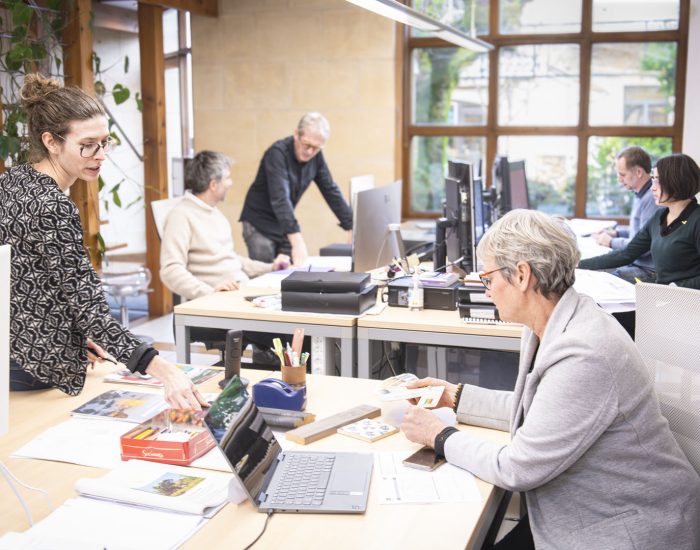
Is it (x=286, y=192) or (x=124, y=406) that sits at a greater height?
(x=286, y=192)

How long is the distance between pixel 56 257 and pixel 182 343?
1.38 meters

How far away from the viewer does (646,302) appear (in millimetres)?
1932

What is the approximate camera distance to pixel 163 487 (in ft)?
5.40

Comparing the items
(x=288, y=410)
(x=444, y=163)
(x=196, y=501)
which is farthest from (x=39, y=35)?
(x=196, y=501)

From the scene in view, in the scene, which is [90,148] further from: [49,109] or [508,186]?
[508,186]

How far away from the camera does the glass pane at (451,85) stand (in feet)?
21.2

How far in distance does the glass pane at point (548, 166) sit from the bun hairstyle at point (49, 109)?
476 centimetres

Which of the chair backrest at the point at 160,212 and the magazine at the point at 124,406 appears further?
the chair backrest at the point at 160,212

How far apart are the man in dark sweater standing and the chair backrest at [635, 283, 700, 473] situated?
107 inches

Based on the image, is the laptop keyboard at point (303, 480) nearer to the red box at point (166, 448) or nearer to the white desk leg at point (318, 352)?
the red box at point (166, 448)

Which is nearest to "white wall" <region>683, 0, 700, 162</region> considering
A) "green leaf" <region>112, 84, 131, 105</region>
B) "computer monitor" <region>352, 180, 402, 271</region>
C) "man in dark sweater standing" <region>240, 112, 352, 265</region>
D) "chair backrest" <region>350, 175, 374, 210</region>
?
"chair backrest" <region>350, 175, 374, 210</region>

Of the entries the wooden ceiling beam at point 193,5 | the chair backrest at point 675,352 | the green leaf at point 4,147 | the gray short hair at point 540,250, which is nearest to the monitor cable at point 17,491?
the gray short hair at point 540,250

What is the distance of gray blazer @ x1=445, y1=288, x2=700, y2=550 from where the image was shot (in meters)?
1.59

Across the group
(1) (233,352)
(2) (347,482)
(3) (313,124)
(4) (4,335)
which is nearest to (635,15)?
(3) (313,124)
